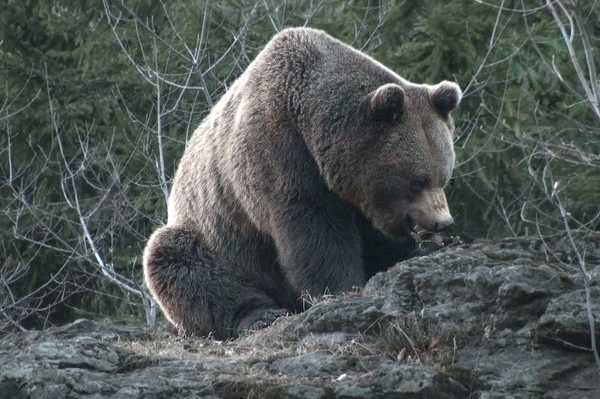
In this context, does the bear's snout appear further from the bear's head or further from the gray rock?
the gray rock

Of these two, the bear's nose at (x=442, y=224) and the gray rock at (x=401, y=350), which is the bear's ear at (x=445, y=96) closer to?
the bear's nose at (x=442, y=224)

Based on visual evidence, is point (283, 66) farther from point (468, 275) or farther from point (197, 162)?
point (468, 275)

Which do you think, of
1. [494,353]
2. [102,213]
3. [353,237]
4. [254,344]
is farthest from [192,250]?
[102,213]

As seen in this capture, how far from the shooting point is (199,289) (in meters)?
8.05

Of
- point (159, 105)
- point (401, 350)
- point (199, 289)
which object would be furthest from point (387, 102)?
point (159, 105)

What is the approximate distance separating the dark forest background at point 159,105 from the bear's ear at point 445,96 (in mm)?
3457

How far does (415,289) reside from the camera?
19.5 ft

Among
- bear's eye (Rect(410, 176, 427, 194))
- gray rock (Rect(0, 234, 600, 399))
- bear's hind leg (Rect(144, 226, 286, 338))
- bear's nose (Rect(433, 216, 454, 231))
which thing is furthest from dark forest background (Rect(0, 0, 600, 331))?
gray rock (Rect(0, 234, 600, 399))

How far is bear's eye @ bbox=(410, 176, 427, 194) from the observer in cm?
758

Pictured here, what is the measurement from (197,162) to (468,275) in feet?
10.6

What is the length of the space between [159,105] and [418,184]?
4.70 metres

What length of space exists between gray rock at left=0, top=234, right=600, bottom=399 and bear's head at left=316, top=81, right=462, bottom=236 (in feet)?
4.33

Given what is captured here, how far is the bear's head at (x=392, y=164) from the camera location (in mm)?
7547

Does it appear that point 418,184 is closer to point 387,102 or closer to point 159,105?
point 387,102
